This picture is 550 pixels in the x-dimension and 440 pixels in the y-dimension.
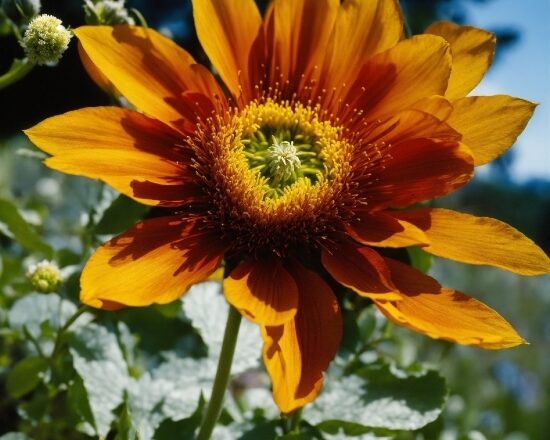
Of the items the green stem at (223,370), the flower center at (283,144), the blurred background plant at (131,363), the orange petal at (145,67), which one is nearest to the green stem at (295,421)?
the blurred background plant at (131,363)

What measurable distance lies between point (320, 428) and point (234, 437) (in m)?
0.09

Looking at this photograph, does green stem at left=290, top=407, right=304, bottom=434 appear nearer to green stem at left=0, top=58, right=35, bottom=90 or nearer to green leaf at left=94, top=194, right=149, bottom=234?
green leaf at left=94, top=194, right=149, bottom=234

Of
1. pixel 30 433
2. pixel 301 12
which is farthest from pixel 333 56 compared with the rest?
pixel 30 433

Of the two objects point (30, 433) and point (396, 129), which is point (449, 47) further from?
point (30, 433)

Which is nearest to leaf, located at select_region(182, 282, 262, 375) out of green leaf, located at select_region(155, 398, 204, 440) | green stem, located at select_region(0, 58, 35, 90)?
green leaf, located at select_region(155, 398, 204, 440)

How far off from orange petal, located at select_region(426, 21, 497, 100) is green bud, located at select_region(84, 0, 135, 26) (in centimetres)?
33

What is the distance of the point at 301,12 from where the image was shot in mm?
928

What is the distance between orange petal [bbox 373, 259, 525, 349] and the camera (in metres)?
0.71

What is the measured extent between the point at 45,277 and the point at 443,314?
0.44 meters

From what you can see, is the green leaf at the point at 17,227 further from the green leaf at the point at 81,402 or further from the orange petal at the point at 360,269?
the orange petal at the point at 360,269

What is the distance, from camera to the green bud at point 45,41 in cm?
81

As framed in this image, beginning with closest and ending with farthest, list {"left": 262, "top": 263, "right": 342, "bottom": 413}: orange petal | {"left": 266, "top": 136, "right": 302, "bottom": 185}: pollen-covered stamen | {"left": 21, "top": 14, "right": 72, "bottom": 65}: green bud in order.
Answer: {"left": 262, "top": 263, "right": 342, "bottom": 413}: orange petal
{"left": 21, "top": 14, "right": 72, "bottom": 65}: green bud
{"left": 266, "top": 136, "right": 302, "bottom": 185}: pollen-covered stamen

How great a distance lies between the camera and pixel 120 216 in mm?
925

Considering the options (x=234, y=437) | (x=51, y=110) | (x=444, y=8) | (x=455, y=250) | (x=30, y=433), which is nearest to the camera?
(x=455, y=250)
